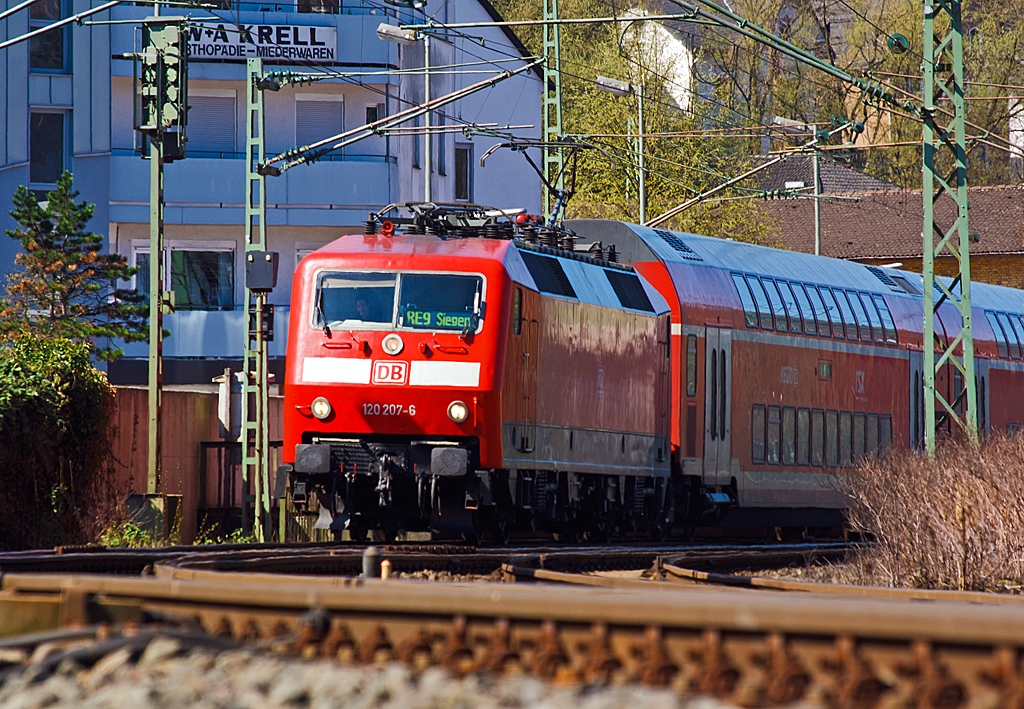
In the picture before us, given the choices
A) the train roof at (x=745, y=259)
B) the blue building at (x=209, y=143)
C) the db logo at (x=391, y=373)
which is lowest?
the db logo at (x=391, y=373)

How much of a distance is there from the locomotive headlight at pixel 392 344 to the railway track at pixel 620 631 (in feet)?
30.1

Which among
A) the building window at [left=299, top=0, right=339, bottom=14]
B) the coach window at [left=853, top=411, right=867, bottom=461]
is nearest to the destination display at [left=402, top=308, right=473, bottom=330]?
the coach window at [left=853, top=411, right=867, bottom=461]

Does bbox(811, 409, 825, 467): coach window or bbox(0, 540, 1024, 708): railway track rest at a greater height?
bbox(811, 409, 825, 467): coach window

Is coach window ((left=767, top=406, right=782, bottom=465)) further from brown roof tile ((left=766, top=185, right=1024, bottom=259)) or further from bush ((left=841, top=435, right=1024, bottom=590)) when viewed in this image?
brown roof tile ((left=766, top=185, right=1024, bottom=259))

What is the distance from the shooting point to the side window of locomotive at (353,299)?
16.9 m

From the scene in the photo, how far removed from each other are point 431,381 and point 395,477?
102 centimetres

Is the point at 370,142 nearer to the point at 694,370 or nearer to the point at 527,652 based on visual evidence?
the point at 694,370

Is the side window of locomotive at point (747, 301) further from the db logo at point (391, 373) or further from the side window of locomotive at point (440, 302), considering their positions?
the db logo at point (391, 373)

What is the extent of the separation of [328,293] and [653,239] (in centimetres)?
576

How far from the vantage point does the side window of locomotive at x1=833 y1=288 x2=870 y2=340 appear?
25.2 metres

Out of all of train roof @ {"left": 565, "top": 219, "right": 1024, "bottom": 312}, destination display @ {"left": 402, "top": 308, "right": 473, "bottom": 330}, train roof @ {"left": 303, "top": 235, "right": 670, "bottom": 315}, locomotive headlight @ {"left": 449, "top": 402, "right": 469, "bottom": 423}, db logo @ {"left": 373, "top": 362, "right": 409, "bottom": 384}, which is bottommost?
locomotive headlight @ {"left": 449, "top": 402, "right": 469, "bottom": 423}

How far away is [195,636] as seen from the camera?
6672 mm

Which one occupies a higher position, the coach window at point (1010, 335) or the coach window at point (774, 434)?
the coach window at point (1010, 335)

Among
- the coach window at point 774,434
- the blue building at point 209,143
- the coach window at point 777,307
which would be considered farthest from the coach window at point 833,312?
the blue building at point 209,143
